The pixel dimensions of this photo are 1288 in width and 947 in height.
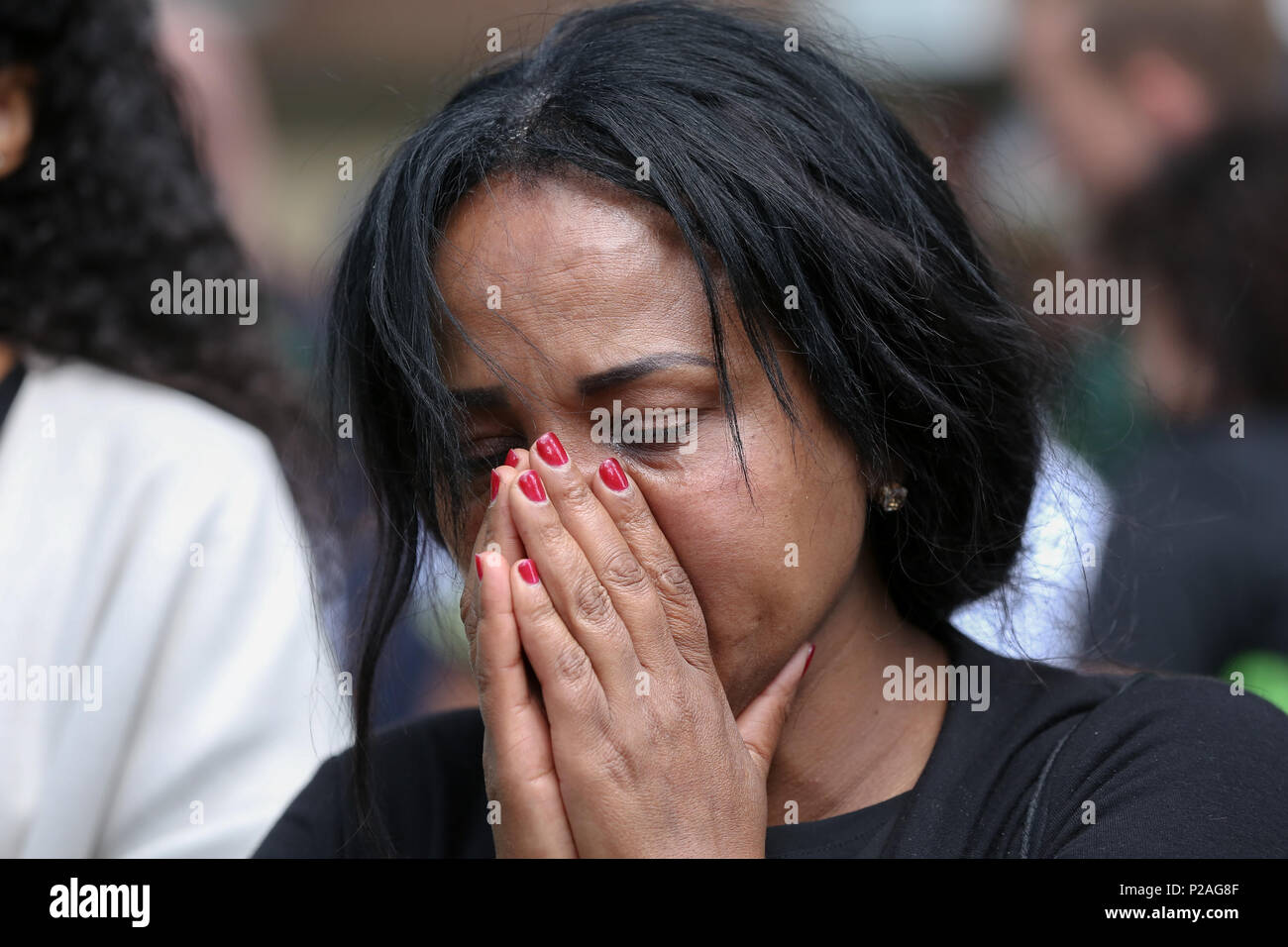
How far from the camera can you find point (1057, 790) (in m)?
1.99

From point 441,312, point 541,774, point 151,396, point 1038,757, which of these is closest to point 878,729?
point 1038,757

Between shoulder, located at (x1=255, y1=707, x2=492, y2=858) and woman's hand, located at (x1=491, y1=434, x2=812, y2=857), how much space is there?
0.45m

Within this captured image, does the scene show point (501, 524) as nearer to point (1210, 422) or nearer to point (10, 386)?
point (10, 386)

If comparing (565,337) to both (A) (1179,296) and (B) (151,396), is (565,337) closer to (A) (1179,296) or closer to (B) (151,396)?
(B) (151,396)

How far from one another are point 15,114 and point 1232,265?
10.8 ft

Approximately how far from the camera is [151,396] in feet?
9.32

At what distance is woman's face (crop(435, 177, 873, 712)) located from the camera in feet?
6.55

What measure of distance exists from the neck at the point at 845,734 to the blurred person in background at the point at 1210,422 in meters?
0.77

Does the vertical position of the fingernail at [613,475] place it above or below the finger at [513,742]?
above

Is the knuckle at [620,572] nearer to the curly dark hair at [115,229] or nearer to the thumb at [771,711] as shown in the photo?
the thumb at [771,711]

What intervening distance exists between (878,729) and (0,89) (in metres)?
2.39

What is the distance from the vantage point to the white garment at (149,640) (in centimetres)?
245

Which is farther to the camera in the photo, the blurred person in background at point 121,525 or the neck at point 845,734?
the blurred person in background at point 121,525

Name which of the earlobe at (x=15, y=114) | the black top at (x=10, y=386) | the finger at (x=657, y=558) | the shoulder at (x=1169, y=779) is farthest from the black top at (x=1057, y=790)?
the earlobe at (x=15, y=114)
